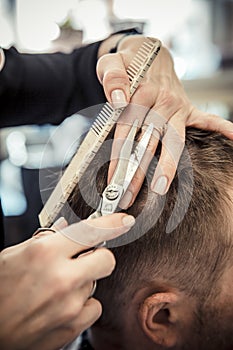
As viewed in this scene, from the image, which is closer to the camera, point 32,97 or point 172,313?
point 172,313

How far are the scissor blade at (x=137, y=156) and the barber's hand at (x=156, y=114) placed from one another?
0.5 inches

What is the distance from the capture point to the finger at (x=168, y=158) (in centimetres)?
91

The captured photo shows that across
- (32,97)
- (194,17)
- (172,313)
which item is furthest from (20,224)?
(194,17)

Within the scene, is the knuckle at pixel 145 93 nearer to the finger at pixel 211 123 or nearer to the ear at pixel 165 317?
the finger at pixel 211 123

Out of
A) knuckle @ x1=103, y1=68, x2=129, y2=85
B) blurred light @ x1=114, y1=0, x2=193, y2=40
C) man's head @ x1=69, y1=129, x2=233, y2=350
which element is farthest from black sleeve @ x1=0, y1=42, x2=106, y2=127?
blurred light @ x1=114, y1=0, x2=193, y2=40

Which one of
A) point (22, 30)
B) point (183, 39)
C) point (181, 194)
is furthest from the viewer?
point (183, 39)

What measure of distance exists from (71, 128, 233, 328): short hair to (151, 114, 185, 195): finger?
0.03m

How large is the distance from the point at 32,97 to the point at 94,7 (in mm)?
2134

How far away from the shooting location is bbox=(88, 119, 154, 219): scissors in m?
0.86

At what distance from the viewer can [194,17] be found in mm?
4043


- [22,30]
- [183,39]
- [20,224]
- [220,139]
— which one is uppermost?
[220,139]

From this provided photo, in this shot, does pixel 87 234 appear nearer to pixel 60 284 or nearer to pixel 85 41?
pixel 60 284

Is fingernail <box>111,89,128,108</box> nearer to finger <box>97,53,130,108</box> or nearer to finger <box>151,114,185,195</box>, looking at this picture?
finger <box>97,53,130,108</box>

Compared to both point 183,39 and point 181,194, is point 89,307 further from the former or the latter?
point 183,39
